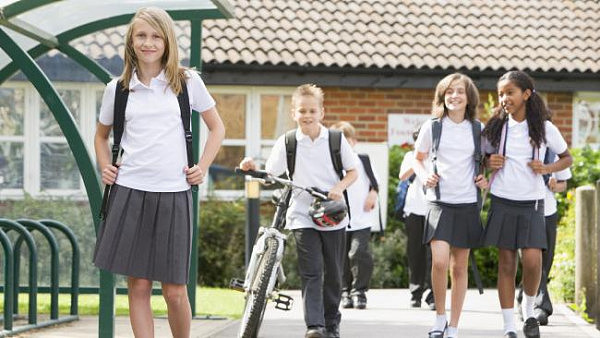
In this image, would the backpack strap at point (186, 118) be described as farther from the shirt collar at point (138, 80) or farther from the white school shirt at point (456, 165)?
the white school shirt at point (456, 165)

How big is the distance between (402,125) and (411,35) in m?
1.55

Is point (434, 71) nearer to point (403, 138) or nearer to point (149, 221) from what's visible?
point (403, 138)

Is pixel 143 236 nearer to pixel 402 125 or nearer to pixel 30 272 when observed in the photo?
pixel 30 272

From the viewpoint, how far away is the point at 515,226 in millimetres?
8688

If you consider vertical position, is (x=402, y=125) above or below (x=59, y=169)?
above

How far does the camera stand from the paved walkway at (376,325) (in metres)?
9.47

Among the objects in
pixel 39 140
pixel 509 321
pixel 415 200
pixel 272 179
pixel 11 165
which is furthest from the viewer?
pixel 415 200

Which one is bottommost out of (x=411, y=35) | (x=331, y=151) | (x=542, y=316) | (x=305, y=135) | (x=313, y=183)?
(x=542, y=316)

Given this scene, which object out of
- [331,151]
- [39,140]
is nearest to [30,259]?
[39,140]

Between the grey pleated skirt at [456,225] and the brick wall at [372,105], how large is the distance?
9.89 metres

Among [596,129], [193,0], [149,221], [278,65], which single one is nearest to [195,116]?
[193,0]

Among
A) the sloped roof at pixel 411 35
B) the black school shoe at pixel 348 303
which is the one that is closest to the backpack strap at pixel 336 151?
the black school shoe at pixel 348 303

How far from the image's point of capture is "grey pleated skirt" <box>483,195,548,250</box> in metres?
8.66

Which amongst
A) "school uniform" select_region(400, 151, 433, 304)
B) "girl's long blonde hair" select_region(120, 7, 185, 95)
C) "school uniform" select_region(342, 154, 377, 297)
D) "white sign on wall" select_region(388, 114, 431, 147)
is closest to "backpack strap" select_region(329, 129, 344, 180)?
"girl's long blonde hair" select_region(120, 7, 185, 95)
